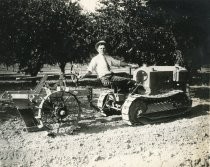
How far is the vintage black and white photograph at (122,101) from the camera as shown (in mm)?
7105

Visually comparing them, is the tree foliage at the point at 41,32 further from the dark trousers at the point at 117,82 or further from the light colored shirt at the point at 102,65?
the dark trousers at the point at 117,82

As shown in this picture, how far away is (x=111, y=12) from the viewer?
16.2 meters

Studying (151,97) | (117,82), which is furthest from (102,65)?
(151,97)

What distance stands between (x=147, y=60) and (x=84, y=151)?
8.83 m

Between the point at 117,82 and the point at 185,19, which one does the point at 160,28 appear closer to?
the point at 185,19

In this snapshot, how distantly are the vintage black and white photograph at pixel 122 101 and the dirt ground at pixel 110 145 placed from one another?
2 centimetres

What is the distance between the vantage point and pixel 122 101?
10234 mm

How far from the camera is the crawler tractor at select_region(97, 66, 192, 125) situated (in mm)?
9648

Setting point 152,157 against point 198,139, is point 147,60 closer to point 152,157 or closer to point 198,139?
point 198,139

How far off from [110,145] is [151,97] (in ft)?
9.49

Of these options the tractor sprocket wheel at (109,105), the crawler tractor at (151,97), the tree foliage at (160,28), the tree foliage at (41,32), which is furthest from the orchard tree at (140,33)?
the tree foliage at (41,32)

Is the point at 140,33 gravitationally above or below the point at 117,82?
above

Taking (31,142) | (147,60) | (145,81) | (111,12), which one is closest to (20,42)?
(111,12)

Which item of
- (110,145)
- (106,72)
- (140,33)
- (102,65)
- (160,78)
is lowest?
(110,145)
